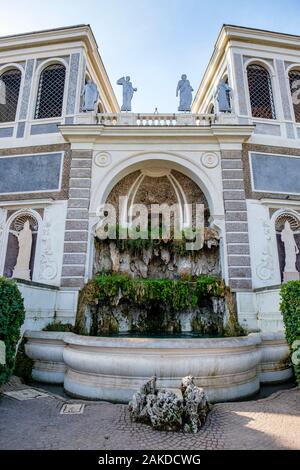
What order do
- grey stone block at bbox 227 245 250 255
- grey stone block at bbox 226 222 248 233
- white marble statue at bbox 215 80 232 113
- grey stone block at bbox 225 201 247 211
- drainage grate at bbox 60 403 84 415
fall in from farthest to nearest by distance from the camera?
1. white marble statue at bbox 215 80 232 113
2. grey stone block at bbox 225 201 247 211
3. grey stone block at bbox 226 222 248 233
4. grey stone block at bbox 227 245 250 255
5. drainage grate at bbox 60 403 84 415

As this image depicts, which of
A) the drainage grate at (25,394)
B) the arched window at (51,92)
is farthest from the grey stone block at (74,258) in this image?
the arched window at (51,92)

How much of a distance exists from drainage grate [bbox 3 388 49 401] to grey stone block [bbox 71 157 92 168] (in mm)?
7601

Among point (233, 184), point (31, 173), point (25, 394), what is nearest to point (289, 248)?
point (233, 184)

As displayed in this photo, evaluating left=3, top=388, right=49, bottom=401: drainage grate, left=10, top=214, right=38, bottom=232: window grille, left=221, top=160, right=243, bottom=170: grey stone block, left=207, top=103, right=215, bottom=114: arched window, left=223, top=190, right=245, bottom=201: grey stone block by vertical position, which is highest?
left=207, top=103, right=215, bottom=114: arched window

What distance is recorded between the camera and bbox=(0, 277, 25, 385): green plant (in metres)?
4.71

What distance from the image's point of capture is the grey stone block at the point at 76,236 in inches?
392

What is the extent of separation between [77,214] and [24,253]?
2272mm

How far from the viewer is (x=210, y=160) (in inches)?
427

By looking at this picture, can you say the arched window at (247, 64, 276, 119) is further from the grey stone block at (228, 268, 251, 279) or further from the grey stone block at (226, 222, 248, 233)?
the grey stone block at (228, 268, 251, 279)

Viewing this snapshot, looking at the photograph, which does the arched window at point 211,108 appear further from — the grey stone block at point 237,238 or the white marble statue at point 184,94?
the grey stone block at point 237,238

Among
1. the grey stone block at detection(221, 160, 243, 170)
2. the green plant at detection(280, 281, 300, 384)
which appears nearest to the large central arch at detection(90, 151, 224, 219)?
the grey stone block at detection(221, 160, 243, 170)

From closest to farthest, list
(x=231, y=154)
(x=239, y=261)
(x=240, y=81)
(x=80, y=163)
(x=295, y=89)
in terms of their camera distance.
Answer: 1. (x=239, y=261)
2. (x=80, y=163)
3. (x=231, y=154)
4. (x=240, y=81)
5. (x=295, y=89)

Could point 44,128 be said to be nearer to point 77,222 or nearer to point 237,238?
point 77,222

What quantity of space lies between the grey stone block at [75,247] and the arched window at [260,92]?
9061 millimetres
